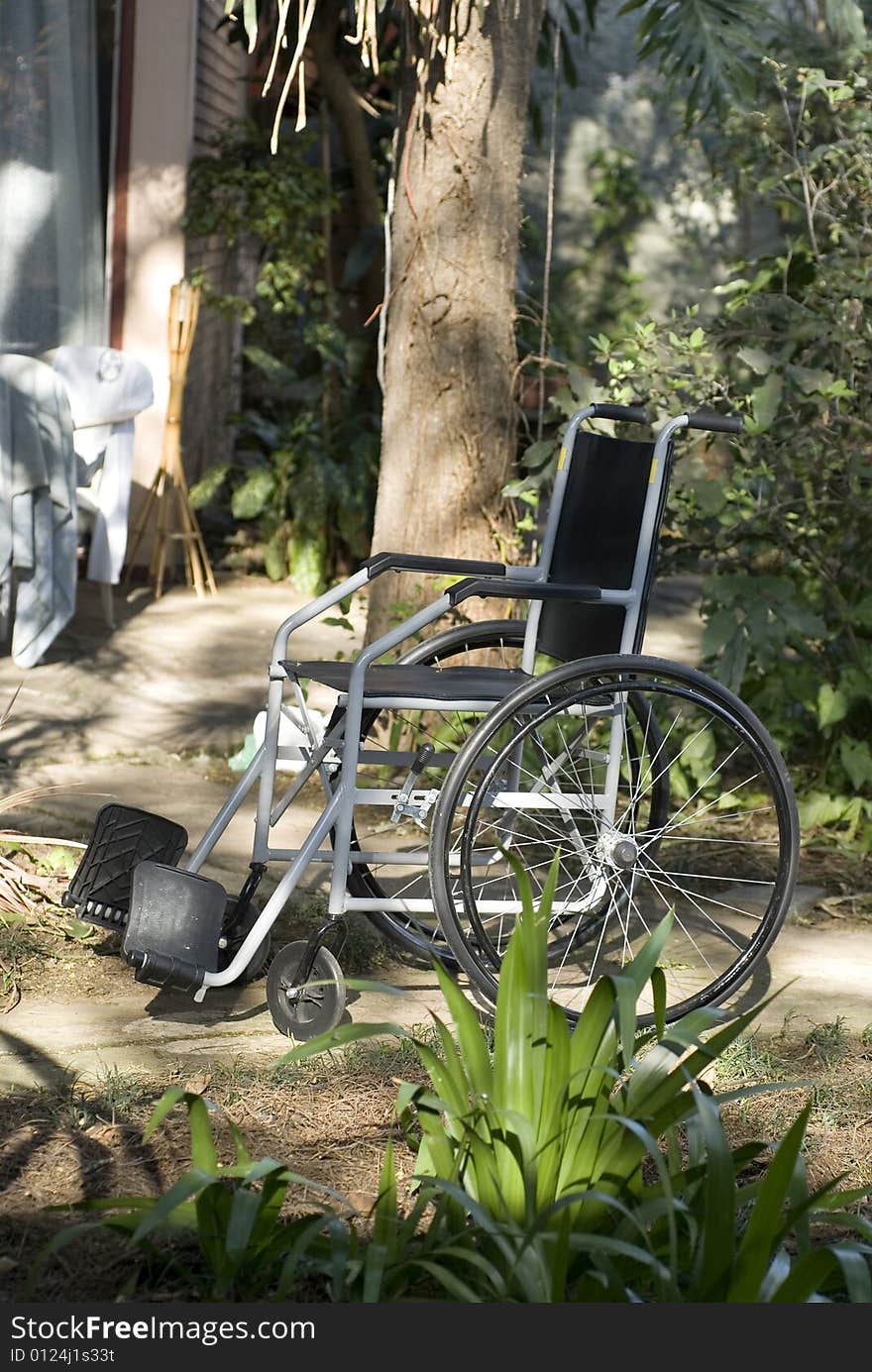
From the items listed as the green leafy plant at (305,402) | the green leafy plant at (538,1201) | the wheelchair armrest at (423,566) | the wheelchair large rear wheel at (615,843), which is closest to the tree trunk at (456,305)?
the wheelchair large rear wheel at (615,843)

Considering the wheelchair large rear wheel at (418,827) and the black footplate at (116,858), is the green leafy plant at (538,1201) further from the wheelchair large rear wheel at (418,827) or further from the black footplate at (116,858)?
the black footplate at (116,858)

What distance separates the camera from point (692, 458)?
3840 millimetres

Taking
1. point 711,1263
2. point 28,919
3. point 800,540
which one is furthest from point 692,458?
point 711,1263

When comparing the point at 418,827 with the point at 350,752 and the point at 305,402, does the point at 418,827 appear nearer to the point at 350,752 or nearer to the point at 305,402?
the point at 350,752

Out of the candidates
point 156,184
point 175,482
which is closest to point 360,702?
point 175,482

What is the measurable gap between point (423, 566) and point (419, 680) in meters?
0.21

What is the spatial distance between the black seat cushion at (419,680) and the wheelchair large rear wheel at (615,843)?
0.09 metres

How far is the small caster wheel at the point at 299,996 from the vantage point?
2.53m

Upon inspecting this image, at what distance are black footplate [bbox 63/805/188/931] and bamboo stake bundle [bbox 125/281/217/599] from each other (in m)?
3.57

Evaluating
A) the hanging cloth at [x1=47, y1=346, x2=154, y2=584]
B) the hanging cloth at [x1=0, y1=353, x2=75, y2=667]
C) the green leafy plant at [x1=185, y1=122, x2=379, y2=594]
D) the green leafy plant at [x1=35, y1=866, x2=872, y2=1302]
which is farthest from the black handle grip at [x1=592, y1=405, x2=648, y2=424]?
the green leafy plant at [x1=185, y1=122, x2=379, y2=594]

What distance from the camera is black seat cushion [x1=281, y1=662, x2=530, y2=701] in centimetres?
261

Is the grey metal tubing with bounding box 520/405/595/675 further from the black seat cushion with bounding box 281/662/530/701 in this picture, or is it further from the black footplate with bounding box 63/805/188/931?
the black footplate with bounding box 63/805/188/931

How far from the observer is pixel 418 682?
8.95ft

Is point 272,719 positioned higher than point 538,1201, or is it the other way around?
point 272,719
